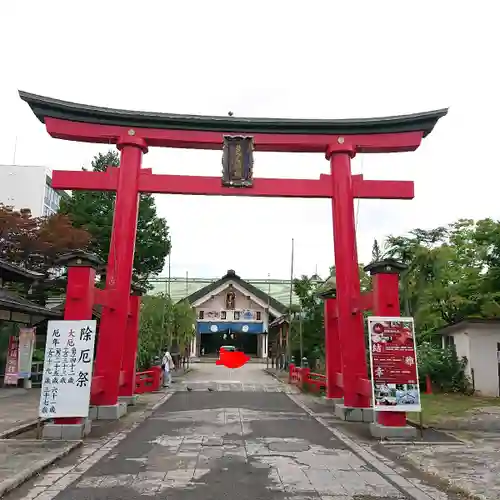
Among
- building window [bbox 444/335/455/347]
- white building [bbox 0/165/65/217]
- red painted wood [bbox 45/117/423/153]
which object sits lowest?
building window [bbox 444/335/455/347]

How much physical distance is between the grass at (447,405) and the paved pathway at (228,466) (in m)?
2.92

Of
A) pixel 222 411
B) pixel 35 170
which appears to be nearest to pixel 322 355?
pixel 222 411

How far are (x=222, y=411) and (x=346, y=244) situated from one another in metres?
5.84

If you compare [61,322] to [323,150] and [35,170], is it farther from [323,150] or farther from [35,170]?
[35,170]

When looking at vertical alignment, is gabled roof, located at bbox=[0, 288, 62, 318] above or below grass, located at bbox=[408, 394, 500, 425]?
above

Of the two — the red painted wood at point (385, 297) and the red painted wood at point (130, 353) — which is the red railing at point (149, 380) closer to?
the red painted wood at point (130, 353)

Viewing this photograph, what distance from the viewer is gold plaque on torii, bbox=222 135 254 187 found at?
13258mm

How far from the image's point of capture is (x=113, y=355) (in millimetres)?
12273

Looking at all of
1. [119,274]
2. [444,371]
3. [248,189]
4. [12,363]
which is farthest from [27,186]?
[444,371]

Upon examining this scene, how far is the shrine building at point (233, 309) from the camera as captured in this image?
4269 centimetres

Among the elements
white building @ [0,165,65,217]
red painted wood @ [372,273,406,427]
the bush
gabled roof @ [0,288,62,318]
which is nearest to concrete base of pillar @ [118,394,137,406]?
gabled roof @ [0,288,62,318]

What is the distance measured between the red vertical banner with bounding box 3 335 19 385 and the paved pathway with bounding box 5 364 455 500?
28.1ft

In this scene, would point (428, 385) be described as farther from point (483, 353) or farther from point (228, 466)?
point (228, 466)

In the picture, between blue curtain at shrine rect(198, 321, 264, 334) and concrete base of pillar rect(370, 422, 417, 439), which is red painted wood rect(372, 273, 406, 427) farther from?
blue curtain at shrine rect(198, 321, 264, 334)
